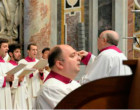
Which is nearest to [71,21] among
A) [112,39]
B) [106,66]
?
[112,39]

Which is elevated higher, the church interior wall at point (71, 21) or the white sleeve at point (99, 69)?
the church interior wall at point (71, 21)

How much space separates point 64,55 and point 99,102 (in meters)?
1.01

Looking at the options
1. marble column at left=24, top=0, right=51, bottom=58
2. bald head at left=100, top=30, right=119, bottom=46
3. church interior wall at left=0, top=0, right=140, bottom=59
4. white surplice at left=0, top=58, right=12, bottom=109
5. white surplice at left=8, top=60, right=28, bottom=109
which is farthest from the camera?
marble column at left=24, top=0, right=51, bottom=58

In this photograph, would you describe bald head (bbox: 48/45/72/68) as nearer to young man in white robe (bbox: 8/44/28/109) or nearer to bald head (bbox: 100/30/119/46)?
bald head (bbox: 100/30/119/46)

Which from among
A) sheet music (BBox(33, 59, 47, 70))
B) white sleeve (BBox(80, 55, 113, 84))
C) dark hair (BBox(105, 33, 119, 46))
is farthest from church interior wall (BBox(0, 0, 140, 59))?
white sleeve (BBox(80, 55, 113, 84))

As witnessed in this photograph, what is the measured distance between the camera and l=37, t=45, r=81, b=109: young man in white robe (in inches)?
90.0

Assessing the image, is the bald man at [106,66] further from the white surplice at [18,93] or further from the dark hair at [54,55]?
the white surplice at [18,93]

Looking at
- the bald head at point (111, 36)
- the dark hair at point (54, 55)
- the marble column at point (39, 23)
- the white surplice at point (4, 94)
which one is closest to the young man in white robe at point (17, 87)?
the white surplice at point (4, 94)

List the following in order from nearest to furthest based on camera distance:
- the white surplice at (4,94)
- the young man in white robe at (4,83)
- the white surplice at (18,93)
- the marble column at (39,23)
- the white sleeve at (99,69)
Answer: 1. the white sleeve at (99,69)
2. the young man in white robe at (4,83)
3. the white surplice at (4,94)
4. the white surplice at (18,93)
5. the marble column at (39,23)

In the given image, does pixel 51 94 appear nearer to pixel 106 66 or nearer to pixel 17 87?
pixel 106 66

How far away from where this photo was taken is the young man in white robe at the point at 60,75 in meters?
2.29

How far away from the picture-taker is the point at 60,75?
241 cm

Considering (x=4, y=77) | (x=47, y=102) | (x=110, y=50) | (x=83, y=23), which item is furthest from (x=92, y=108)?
(x=83, y=23)

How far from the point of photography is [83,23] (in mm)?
10234
